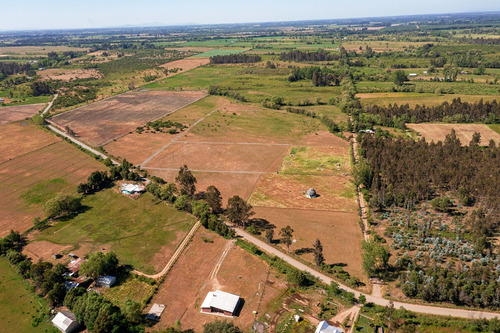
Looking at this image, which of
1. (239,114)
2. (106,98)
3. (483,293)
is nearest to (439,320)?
(483,293)

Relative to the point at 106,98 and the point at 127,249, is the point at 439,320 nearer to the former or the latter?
the point at 127,249

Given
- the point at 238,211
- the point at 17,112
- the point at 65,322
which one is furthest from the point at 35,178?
the point at 17,112

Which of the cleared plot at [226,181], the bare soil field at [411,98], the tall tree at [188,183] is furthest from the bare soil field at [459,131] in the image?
the tall tree at [188,183]

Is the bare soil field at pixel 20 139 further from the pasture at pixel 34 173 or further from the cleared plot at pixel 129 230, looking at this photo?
the cleared plot at pixel 129 230

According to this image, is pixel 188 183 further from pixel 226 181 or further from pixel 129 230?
pixel 129 230

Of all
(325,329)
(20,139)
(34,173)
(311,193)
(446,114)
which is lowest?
(325,329)

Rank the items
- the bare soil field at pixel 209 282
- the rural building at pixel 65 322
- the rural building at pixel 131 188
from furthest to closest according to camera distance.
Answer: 1. the rural building at pixel 131 188
2. the bare soil field at pixel 209 282
3. the rural building at pixel 65 322
